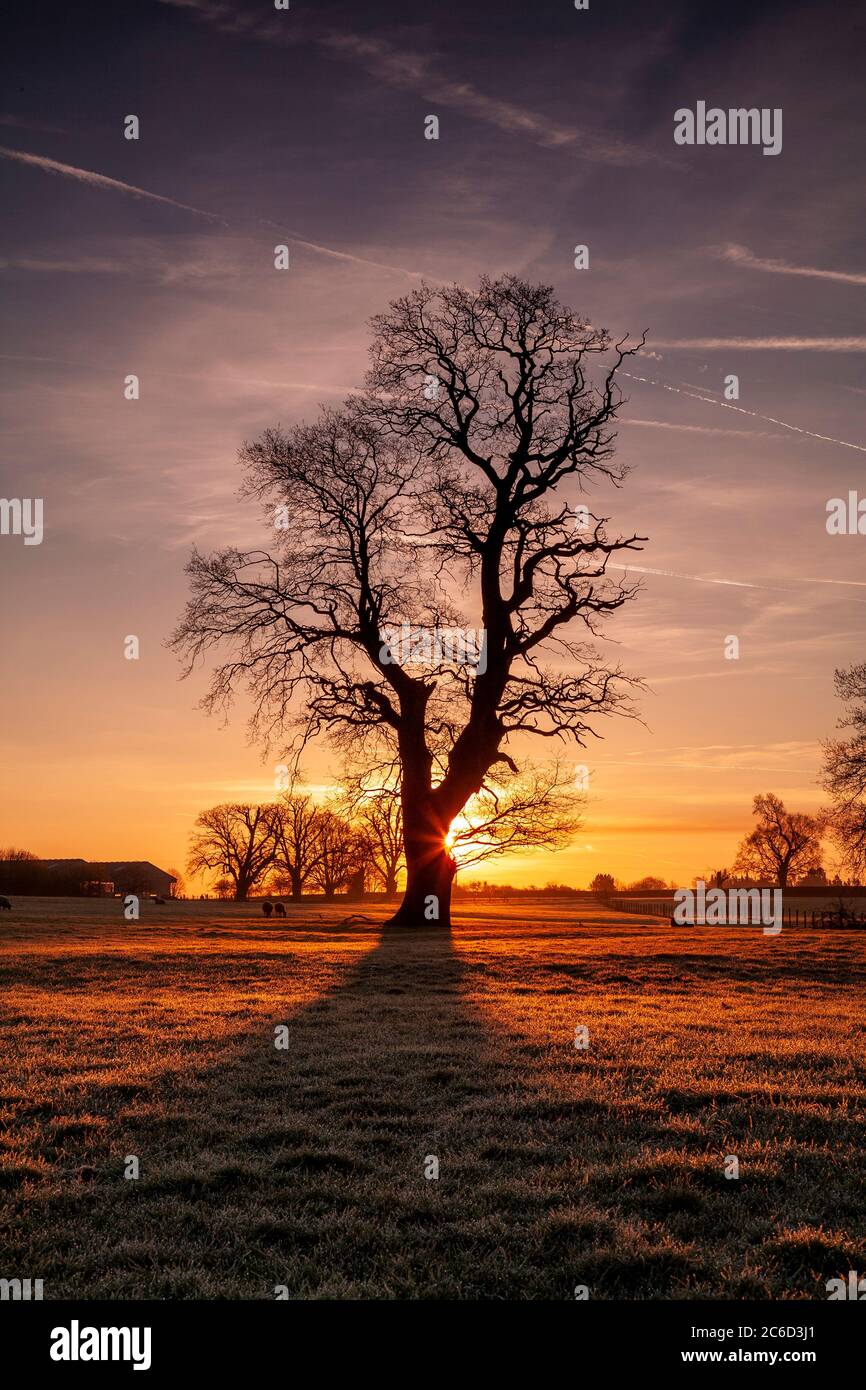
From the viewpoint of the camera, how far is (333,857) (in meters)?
99.9

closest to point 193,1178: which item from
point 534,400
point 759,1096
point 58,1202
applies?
point 58,1202

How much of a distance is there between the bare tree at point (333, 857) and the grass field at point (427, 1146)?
66.6m

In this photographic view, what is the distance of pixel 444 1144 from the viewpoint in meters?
7.36

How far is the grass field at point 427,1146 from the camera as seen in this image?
5.16m

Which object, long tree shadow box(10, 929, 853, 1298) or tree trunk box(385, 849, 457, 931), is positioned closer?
long tree shadow box(10, 929, 853, 1298)

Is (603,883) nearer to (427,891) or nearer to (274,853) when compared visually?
(274,853)

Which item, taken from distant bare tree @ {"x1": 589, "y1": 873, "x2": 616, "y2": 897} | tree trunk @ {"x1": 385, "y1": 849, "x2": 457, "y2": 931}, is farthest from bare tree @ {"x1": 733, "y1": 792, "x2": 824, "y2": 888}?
tree trunk @ {"x1": 385, "y1": 849, "x2": 457, "y2": 931}

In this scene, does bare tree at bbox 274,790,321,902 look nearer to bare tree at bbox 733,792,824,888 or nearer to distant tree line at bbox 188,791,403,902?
distant tree line at bbox 188,791,403,902

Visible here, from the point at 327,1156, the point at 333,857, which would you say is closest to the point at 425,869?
the point at 327,1156

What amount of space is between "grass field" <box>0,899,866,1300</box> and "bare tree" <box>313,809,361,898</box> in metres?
66.6

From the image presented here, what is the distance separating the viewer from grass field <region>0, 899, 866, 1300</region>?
16.9 feet

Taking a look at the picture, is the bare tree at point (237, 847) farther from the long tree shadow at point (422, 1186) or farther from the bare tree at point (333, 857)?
the long tree shadow at point (422, 1186)

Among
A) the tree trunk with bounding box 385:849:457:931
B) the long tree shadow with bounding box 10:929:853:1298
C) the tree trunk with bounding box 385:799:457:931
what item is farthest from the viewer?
the tree trunk with bounding box 385:849:457:931

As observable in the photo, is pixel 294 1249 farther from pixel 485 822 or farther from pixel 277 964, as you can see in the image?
pixel 485 822
